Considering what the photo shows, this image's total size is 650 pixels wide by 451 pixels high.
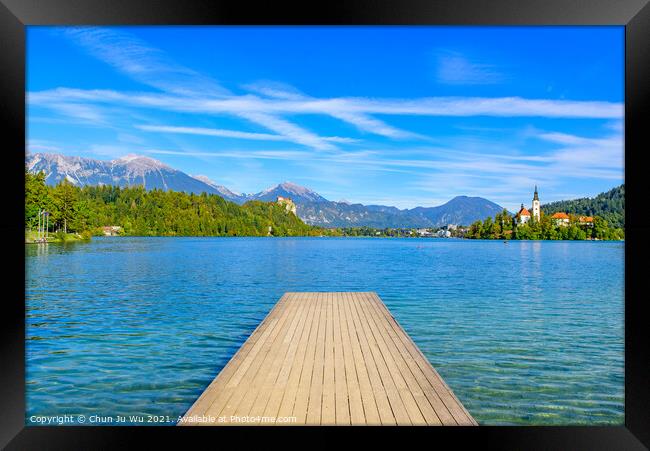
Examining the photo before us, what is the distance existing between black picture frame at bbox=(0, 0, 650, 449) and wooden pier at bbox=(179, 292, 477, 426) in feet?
0.97

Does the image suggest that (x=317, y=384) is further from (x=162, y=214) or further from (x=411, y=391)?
(x=162, y=214)

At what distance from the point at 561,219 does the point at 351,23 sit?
11407 centimetres

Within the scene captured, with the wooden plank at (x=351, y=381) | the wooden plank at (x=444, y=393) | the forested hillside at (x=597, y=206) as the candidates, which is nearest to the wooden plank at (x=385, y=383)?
the wooden plank at (x=351, y=381)

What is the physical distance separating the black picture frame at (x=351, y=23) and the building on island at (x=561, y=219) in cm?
10739

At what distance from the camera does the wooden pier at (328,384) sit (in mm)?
3441

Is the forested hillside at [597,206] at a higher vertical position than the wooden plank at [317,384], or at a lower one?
higher

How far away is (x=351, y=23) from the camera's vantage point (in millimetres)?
3461

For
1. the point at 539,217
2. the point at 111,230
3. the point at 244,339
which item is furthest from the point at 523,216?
the point at 244,339

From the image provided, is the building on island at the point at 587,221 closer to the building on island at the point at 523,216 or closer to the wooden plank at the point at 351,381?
the building on island at the point at 523,216

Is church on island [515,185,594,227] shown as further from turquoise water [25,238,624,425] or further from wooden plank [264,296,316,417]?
wooden plank [264,296,316,417]

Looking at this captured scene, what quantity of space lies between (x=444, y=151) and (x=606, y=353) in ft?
464

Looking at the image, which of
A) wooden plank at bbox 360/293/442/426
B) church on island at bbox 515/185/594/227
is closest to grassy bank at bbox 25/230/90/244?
wooden plank at bbox 360/293/442/426

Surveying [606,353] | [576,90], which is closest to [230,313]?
[606,353]

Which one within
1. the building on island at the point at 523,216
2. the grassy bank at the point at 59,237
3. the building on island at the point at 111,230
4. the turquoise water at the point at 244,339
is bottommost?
the turquoise water at the point at 244,339
